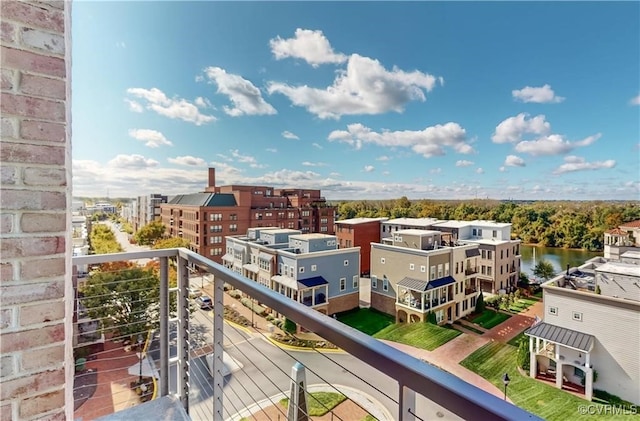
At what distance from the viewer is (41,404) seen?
1.81 feet

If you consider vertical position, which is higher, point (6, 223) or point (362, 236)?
point (6, 223)

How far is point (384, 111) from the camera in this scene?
25.3m

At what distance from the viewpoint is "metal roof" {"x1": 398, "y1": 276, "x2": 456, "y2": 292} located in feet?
30.0

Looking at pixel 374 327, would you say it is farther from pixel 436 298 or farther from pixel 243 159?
pixel 243 159

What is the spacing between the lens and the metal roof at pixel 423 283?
9131 millimetres

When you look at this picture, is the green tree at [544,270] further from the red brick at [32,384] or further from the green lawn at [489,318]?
the red brick at [32,384]

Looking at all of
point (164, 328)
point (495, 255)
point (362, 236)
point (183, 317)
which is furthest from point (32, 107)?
point (362, 236)

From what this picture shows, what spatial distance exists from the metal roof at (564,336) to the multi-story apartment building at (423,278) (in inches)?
121

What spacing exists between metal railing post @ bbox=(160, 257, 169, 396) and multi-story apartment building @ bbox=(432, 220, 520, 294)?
1171 cm

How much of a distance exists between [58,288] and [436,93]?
26.9 m

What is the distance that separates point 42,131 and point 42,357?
43 centimetres

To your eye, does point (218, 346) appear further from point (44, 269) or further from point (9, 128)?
point (9, 128)

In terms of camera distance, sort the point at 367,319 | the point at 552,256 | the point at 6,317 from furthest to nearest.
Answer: the point at 552,256 → the point at 367,319 → the point at 6,317

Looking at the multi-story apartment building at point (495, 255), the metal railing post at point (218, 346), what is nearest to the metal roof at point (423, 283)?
the multi-story apartment building at point (495, 255)
